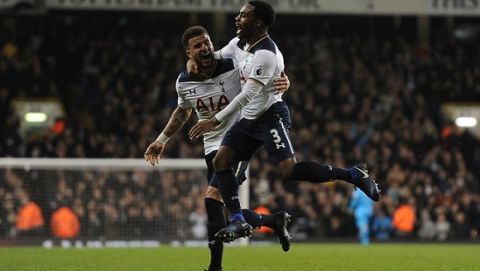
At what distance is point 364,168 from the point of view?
8.97 metres

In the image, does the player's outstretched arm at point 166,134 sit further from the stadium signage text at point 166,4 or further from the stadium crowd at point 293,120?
the stadium signage text at point 166,4

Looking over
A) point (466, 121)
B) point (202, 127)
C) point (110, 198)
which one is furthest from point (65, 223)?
point (466, 121)

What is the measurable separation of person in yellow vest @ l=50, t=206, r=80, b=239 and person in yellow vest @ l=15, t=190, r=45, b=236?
0.80 feet

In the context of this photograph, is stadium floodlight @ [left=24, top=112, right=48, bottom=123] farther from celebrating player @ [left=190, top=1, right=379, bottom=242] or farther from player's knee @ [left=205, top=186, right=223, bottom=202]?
celebrating player @ [left=190, top=1, right=379, bottom=242]

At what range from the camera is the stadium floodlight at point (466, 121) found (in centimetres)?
2592

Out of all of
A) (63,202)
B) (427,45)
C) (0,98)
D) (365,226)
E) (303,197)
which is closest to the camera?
(63,202)

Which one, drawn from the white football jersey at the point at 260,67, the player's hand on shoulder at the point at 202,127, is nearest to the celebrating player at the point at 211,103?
the white football jersey at the point at 260,67

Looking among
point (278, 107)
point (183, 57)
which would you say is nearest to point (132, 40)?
point (183, 57)

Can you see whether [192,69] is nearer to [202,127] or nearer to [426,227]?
[202,127]

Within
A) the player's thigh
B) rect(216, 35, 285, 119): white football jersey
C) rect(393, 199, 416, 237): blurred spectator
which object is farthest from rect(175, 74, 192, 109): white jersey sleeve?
rect(393, 199, 416, 237): blurred spectator

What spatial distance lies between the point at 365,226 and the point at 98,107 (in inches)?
294

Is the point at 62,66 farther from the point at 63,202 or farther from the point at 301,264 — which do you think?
the point at 301,264

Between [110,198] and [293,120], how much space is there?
6742 millimetres

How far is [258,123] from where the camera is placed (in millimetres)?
8672
